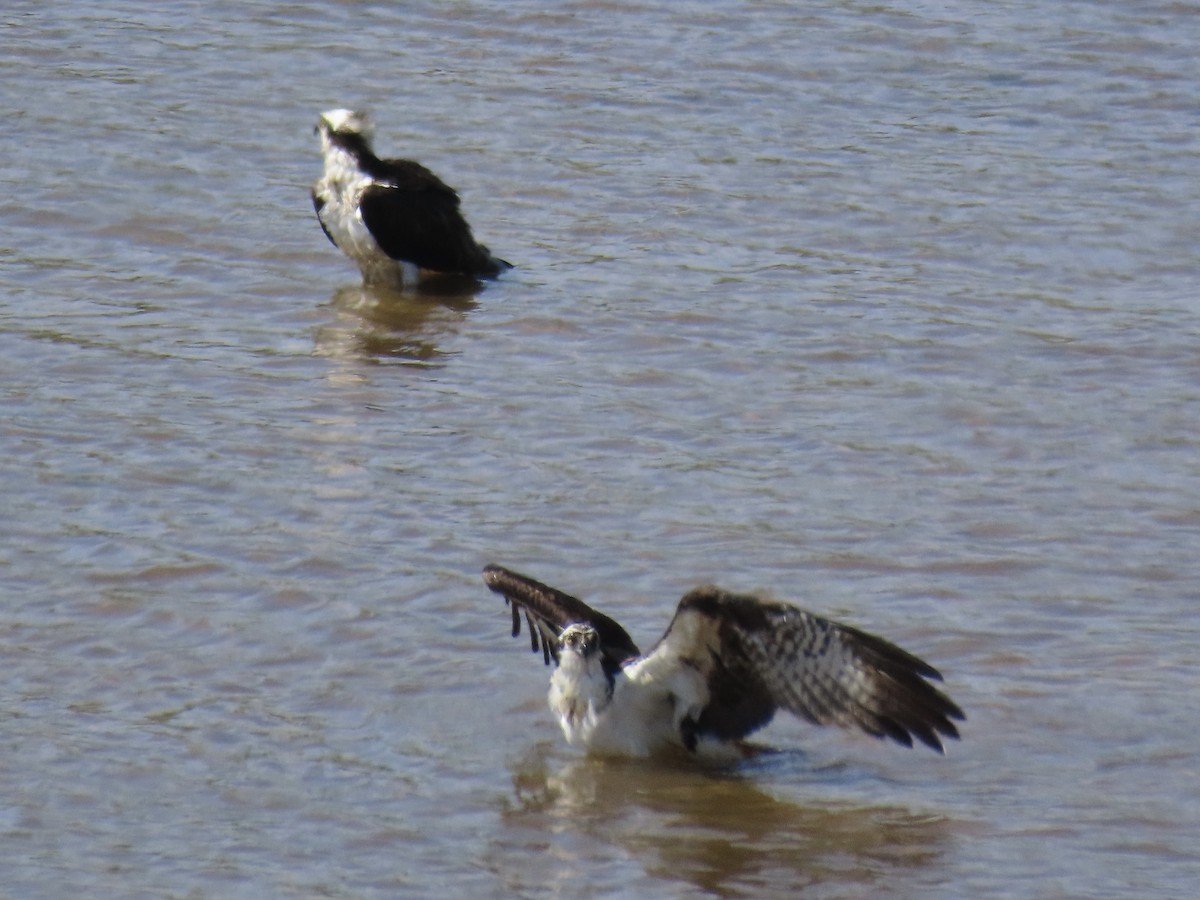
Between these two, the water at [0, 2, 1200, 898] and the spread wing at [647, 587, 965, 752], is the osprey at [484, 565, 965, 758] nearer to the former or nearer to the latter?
the spread wing at [647, 587, 965, 752]

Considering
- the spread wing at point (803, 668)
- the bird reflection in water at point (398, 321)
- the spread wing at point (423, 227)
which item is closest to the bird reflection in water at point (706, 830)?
the spread wing at point (803, 668)

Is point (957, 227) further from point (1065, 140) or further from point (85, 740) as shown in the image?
point (85, 740)

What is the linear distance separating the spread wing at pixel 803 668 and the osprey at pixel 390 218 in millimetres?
4709

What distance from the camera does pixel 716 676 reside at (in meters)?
5.89

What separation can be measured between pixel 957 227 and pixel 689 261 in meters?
1.30

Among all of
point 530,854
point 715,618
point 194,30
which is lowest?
point 530,854

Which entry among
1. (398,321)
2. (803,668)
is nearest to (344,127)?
(398,321)

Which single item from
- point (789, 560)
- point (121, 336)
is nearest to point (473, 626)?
point (789, 560)

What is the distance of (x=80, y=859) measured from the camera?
522 cm

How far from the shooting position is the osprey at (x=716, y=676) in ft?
18.1

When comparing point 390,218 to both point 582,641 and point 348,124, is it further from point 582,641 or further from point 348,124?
point 582,641

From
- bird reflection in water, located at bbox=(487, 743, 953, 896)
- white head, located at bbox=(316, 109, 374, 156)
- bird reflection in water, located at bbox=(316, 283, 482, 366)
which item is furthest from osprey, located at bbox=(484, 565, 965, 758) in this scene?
white head, located at bbox=(316, 109, 374, 156)

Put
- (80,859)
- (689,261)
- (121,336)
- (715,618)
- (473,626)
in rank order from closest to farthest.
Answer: (80,859) < (715,618) < (473,626) < (121,336) < (689,261)

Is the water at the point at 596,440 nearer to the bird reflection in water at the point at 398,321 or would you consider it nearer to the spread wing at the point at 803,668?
the bird reflection in water at the point at 398,321
